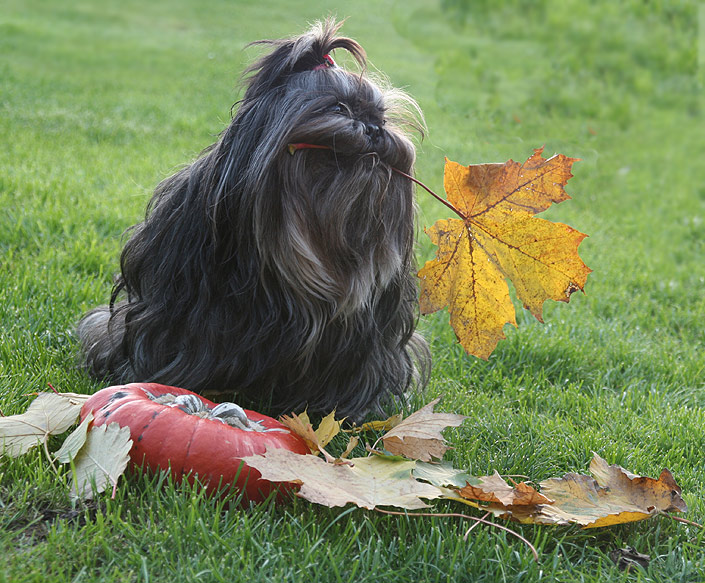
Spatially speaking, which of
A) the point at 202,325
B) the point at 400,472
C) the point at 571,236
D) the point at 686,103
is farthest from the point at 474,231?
the point at 686,103

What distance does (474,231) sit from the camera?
8.74ft

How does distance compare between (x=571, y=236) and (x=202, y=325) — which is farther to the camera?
(x=202, y=325)

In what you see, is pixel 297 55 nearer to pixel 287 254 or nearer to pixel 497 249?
pixel 287 254

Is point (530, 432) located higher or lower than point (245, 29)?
lower

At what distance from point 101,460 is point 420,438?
100 centimetres

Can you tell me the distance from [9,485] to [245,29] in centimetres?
1337

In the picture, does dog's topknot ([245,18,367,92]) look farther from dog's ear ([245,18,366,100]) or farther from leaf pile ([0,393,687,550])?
leaf pile ([0,393,687,550])

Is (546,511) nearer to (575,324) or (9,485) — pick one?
(9,485)

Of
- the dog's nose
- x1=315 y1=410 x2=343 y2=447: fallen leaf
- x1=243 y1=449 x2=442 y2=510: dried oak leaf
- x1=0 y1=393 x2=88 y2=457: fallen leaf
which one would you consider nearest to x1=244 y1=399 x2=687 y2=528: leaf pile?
x1=243 y1=449 x2=442 y2=510: dried oak leaf

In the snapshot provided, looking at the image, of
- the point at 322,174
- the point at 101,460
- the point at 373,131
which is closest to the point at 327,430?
the point at 101,460

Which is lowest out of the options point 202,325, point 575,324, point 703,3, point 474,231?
point 575,324

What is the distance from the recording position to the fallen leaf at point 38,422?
244 centimetres

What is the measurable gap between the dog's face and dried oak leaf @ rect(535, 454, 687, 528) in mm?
906

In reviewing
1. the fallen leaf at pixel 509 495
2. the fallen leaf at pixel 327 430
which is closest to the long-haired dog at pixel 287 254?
the fallen leaf at pixel 327 430
